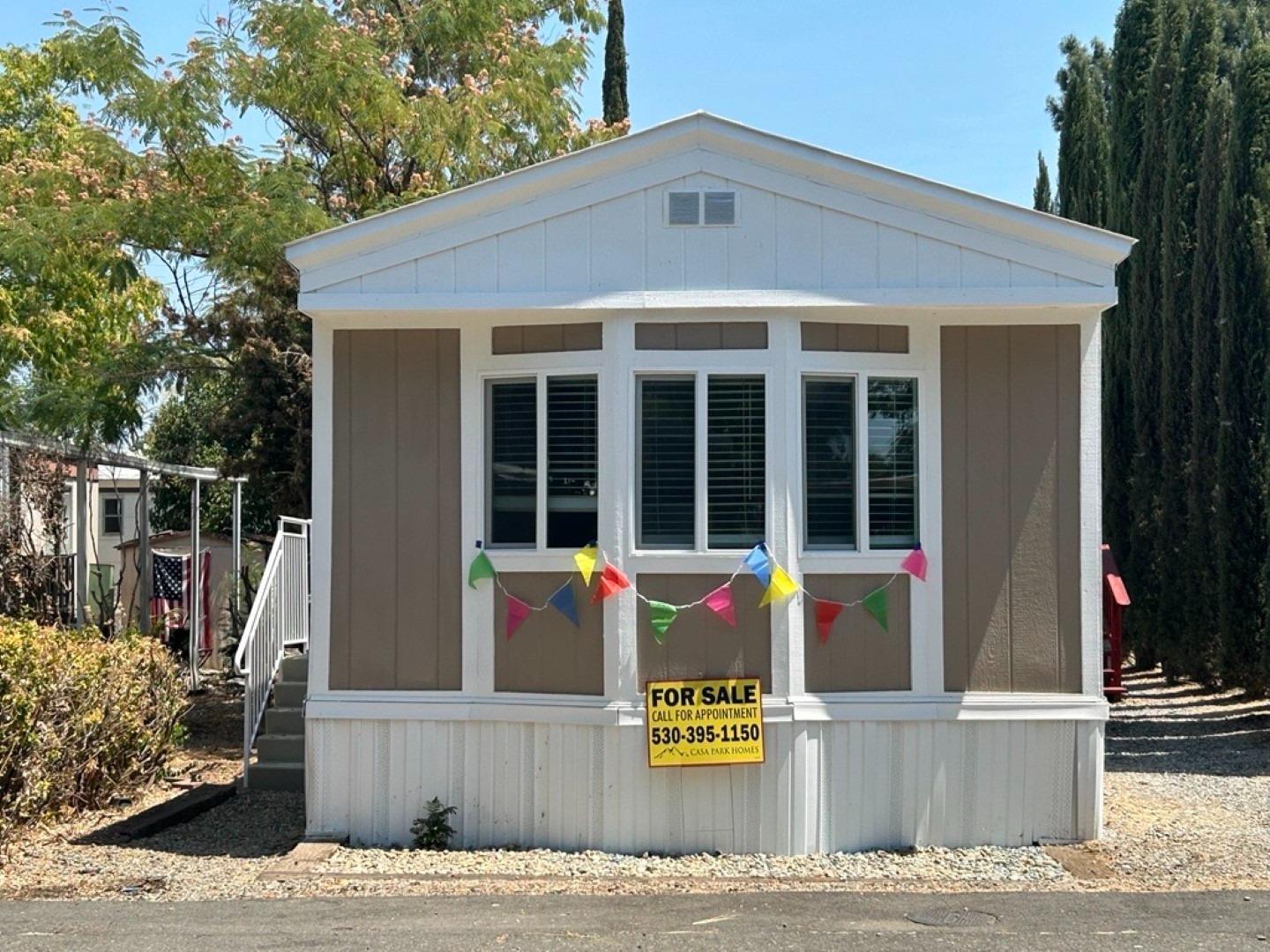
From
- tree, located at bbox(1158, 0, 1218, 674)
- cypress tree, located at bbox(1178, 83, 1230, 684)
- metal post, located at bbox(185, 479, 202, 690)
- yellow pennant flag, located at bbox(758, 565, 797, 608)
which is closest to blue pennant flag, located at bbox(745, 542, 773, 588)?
yellow pennant flag, located at bbox(758, 565, 797, 608)

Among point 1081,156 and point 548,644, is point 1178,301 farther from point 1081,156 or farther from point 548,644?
point 548,644

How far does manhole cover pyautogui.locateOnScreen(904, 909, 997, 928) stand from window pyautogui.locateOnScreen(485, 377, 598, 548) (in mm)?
2658

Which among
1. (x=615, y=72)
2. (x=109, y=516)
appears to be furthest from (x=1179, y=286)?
(x=109, y=516)

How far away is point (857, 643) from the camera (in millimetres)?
7859

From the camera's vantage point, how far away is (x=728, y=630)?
779cm

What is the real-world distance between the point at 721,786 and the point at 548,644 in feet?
4.04

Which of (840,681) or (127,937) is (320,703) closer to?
(127,937)

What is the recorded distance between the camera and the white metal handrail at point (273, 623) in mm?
9648

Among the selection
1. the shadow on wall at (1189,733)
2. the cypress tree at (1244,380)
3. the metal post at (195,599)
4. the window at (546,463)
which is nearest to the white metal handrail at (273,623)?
the window at (546,463)

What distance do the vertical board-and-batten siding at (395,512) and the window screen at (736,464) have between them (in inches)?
57.5

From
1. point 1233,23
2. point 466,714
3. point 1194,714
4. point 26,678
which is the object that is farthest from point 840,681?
point 1233,23

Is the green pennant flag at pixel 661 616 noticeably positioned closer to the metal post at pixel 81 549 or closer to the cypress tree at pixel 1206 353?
the metal post at pixel 81 549

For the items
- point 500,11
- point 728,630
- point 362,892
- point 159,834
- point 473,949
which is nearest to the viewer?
point 473,949

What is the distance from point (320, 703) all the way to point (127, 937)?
209 cm
